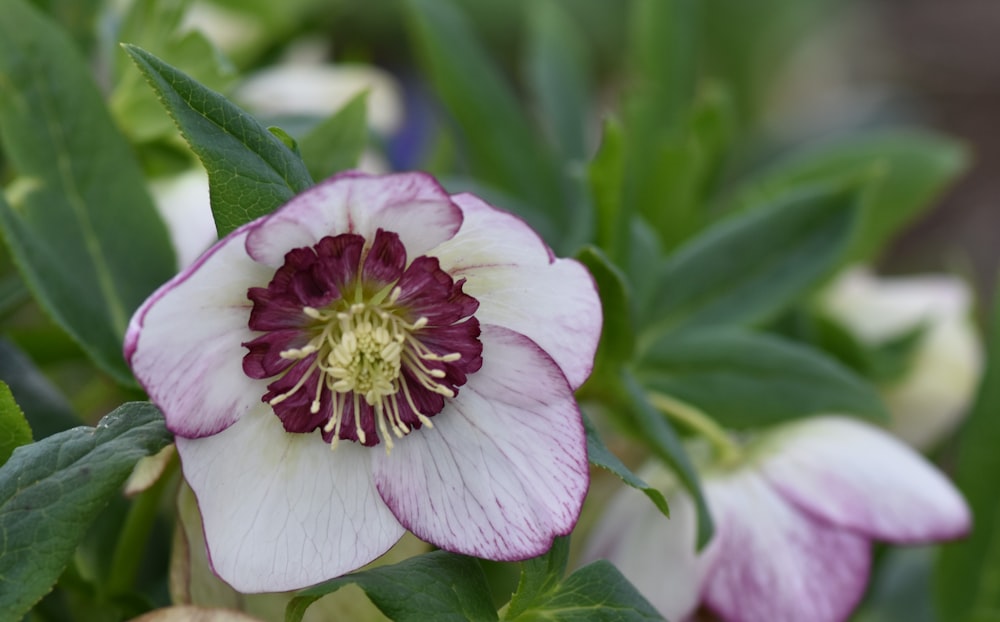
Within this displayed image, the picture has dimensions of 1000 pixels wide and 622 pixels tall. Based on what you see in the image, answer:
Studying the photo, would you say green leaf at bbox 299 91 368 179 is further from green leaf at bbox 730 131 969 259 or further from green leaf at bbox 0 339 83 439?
green leaf at bbox 730 131 969 259

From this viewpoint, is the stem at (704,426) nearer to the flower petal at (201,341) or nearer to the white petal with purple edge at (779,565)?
the white petal with purple edge at (779,565)

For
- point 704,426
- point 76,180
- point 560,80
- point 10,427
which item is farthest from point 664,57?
point 10,427

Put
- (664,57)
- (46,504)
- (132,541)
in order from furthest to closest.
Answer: (664,57) → (132,541) → (46,504)

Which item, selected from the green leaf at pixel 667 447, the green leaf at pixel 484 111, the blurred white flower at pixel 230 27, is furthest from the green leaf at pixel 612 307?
the blurred white flower at pixel 230 27

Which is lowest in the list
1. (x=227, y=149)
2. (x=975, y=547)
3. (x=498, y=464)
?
(x=975, y=547)

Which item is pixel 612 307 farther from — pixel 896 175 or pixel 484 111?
pixel 896 175

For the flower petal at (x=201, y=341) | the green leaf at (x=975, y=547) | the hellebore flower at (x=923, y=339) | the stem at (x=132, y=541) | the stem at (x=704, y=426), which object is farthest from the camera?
the hellebore flower at (x=923, y=339)

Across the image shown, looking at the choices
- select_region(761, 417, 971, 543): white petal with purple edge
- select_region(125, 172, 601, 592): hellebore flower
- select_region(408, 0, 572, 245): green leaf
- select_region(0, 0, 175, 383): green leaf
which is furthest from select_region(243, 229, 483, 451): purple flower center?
select_region(408, 0, 572, 245): green leaf
